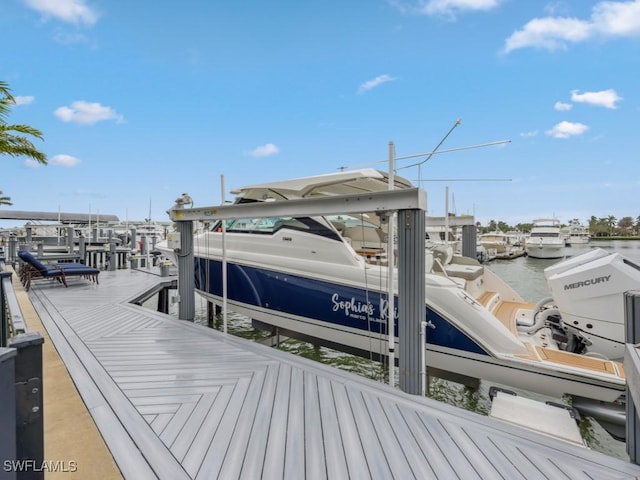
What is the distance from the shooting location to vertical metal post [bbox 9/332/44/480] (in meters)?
1.22

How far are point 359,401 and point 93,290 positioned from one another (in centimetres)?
796

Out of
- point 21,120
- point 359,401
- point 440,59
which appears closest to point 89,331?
point 359,401

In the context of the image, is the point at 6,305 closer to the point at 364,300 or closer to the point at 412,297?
the point at 364,300

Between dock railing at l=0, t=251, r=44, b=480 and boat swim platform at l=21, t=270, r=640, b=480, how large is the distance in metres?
0.77

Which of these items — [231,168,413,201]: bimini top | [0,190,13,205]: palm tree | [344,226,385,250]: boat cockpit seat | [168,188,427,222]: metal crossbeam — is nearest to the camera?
[168,188,427,222]: metal crossbeam

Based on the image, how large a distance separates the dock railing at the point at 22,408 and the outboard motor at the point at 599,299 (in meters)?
4.93

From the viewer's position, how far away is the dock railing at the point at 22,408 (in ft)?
3.58

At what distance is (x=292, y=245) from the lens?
529 centimetres

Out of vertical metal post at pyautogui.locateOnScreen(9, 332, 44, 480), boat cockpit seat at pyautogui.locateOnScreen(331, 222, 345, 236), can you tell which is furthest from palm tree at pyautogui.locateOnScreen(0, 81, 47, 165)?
vertical metal post at pyautogui.locateOnScreen(9, 332, 44, 480)

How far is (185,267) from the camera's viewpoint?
526 cm

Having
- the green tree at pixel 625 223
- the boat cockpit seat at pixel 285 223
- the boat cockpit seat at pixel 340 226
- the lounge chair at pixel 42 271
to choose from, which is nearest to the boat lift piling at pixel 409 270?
the boat cockpit seat at pixel 285 223

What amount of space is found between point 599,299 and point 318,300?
346cm

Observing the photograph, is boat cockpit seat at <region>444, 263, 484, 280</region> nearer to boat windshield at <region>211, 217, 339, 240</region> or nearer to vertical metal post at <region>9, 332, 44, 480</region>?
boat windshield at <region>211, 217, 339, 240</region>

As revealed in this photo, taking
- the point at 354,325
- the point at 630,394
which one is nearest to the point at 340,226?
the point at 354,325
